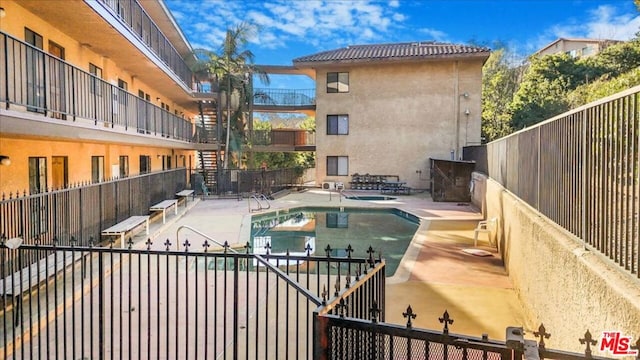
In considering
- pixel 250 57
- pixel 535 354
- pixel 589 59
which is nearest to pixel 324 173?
pixel 250 57

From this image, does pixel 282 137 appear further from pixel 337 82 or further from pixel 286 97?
pixel 337 82

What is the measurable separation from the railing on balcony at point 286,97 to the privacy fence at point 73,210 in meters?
17.3

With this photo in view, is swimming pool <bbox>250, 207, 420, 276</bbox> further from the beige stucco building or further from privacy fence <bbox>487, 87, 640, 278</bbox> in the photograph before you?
the beige stucco building

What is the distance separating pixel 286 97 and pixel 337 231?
18.3m

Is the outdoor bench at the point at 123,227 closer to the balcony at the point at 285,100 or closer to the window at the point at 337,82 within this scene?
the balcony at the point at 285,100

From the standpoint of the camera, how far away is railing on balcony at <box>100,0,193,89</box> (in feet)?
49.7

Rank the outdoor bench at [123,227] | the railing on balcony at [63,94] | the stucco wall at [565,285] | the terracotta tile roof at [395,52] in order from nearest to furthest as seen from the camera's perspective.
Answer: the stucco wall at [565,285], the railing on balcony at [63,94], the outdoor bench at [123,227], the terracotta tile roof at [395,52]

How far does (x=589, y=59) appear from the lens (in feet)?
101

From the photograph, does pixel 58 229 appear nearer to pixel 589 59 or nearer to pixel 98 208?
pixel 98 208

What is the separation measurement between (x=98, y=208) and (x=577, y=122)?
10.7 meters

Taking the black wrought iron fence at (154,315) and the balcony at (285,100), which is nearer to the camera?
the black wrought iron fence at (154,315)

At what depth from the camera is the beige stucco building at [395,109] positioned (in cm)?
3009

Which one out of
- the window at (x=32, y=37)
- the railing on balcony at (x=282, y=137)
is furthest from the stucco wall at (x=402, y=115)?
the window at (x=32, y=37)

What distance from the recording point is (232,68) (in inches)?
1110
